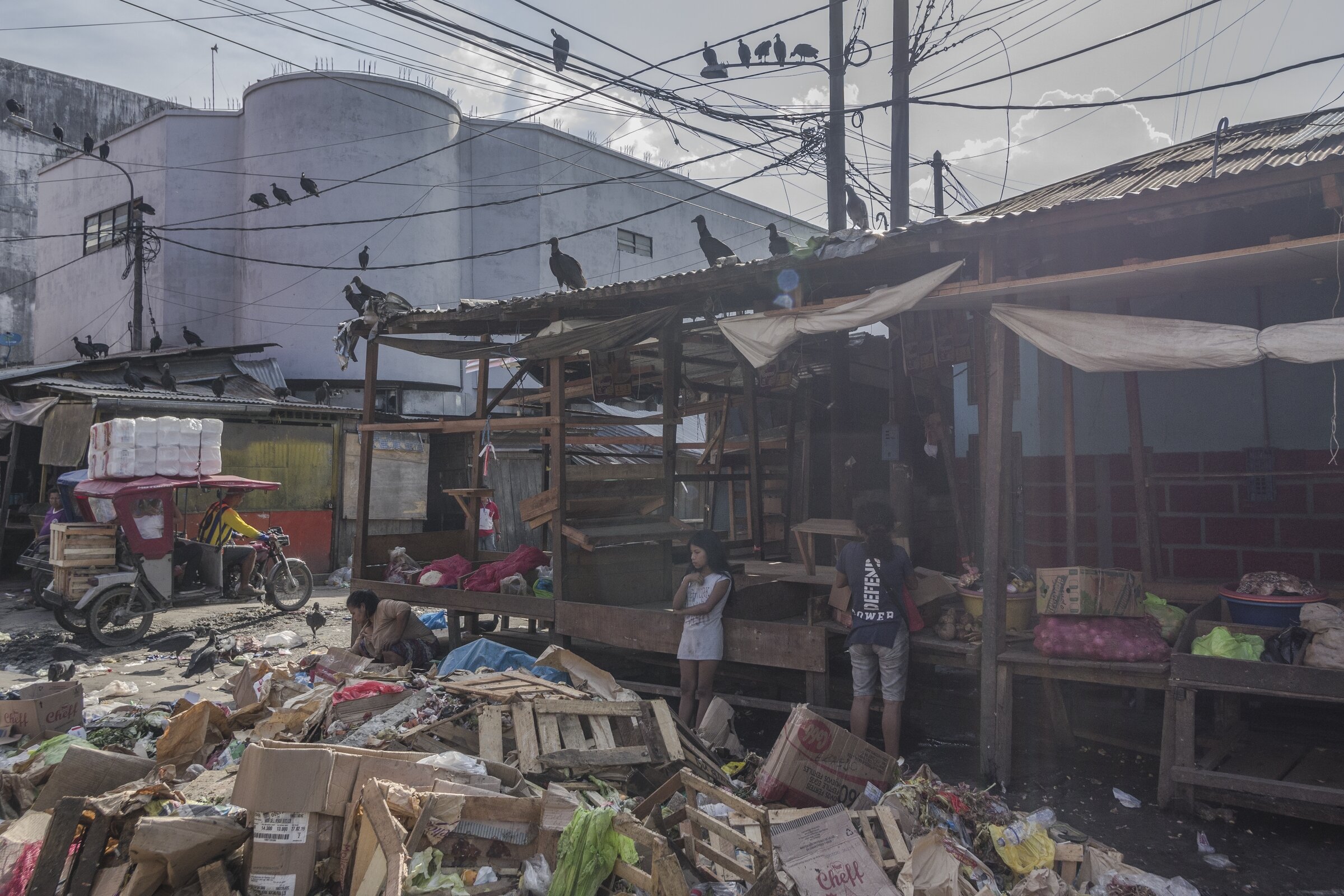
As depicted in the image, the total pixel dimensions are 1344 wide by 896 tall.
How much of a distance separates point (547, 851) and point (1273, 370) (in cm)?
726

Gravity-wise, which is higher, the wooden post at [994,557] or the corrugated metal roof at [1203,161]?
the corrugated metal roof at [1203,161]

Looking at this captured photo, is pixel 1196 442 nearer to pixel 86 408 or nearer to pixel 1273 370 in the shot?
pixel 1273 370

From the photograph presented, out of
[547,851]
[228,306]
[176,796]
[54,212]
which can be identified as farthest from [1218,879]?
[54,212]

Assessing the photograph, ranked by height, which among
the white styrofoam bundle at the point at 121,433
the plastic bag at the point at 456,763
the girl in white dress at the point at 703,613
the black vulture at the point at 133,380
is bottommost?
the plastic bag at the point at 456,763

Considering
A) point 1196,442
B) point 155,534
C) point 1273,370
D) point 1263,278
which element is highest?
point 1263,278

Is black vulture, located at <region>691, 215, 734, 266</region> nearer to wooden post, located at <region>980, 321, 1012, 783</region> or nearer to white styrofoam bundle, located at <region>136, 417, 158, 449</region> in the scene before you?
wooden post, located at <region>980, 321, 1012, 783</region>

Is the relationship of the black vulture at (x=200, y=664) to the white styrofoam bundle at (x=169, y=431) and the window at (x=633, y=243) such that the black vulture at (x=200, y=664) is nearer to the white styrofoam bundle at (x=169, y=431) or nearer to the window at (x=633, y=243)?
the white styrofoam bundle at (x=169, y=431)

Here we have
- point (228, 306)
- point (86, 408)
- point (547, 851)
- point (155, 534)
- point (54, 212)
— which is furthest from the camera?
point (54, 212)

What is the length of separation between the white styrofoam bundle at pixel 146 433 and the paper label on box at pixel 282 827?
336 inches

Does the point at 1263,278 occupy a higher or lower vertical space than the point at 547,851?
higher

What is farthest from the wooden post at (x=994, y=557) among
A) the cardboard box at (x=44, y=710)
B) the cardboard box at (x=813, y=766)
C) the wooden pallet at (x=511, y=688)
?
the cardboard box at (x=44, y=710)

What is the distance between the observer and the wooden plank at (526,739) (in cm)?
530

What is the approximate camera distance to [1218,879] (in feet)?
14.9

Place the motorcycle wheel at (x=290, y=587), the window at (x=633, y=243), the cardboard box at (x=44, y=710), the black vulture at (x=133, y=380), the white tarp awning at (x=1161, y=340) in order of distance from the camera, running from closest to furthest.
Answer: the white tarp awning at (x=1161, y=340), the cardboard box at (x=44, y=710), the motorcycle wheel at (x=290, y=587), the black vulture at (x=133, y=380), the window at (x=633, y=243)
